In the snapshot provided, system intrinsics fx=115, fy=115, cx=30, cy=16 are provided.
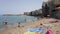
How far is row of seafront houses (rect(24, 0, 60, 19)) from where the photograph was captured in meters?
2.06

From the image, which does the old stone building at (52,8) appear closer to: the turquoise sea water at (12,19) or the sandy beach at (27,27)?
the sandy beach at (27,27)

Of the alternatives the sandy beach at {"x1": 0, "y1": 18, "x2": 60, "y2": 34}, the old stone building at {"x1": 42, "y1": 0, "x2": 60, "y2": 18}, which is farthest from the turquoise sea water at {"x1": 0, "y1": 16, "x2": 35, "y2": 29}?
the old stone building at {"x1": 42, "y1": 0, "x2": 60, "y2": 18}

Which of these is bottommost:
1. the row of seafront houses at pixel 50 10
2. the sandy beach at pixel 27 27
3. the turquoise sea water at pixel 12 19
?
the sandy beach at pixel 27 27

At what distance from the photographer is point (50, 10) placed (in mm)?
2219

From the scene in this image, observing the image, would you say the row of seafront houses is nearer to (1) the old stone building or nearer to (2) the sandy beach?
(1) the old stone building

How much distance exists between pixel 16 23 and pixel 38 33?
16.4 inches

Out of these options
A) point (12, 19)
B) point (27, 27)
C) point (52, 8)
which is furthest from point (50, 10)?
point (12, 19)

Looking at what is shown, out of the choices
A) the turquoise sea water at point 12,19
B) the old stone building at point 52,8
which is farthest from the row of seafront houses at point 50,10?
the turquoise sea water at point 12,19

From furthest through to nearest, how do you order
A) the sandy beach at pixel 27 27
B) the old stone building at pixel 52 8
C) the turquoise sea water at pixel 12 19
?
the old stone building at pixel 52 8, the sandy beach at pixel 27 27, the turquoise sea water at pixel 12 19

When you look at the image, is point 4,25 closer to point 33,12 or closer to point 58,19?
point 33,12

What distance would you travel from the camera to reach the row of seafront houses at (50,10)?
6.75 ft

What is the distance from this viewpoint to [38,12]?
2018 millimetres

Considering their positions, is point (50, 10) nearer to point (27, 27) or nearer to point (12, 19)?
point (27, 27)

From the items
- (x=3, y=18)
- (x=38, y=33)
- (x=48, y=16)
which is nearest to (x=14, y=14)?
(x=3, y=18)
